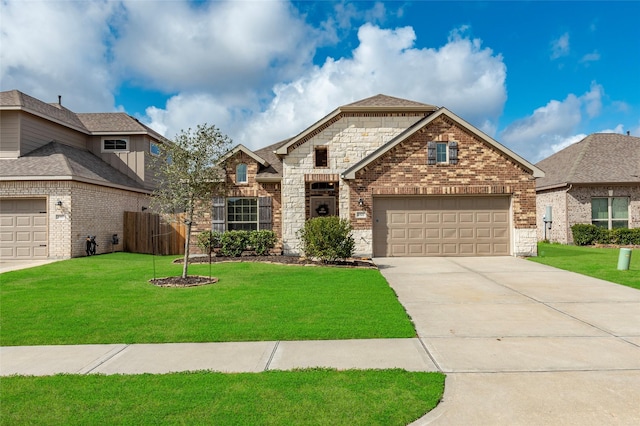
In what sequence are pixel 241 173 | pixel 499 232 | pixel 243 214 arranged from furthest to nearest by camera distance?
pixel 243 214
pixel 241 173
pixel 499 232

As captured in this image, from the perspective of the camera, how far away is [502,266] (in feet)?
45.7

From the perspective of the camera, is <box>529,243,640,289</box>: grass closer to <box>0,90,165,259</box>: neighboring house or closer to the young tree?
the young tree

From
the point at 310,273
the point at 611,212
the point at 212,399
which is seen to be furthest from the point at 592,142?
the point at 212,399

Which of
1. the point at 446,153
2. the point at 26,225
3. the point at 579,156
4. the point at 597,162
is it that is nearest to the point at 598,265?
the point at 446,153

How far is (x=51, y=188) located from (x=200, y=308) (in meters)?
12.3

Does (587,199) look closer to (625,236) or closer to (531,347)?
(625,236)

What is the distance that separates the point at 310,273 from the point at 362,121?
9.16 m

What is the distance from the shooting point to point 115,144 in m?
22.9

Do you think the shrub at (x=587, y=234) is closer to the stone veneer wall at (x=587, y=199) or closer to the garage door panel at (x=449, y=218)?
the stone veneer wall at (x=587, y=199)

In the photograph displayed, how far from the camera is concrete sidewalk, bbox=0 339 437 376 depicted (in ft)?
16.1

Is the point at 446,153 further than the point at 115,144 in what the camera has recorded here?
No

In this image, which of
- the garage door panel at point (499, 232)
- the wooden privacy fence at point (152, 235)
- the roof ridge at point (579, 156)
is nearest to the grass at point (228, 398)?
the garage door panel at point (499, 232)

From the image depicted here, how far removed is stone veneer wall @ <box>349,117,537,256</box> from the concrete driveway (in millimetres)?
5807

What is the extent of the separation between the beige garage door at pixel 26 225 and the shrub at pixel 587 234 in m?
24.9
